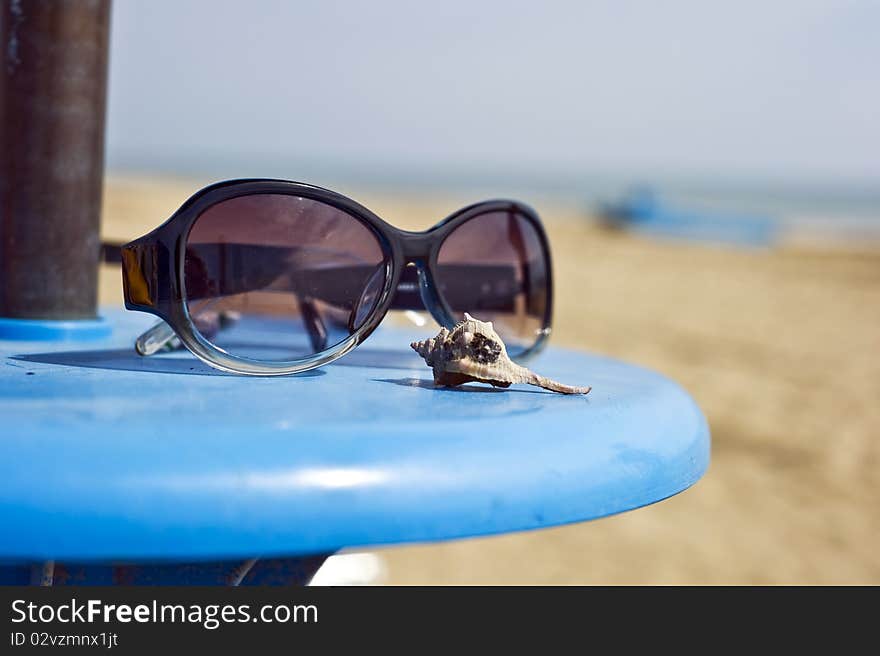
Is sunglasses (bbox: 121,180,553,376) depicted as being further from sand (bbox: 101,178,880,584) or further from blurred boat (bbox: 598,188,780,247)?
blurred boat (bbox: 598,188,780,247)

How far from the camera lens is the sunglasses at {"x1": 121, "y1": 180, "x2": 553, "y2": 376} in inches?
35.2

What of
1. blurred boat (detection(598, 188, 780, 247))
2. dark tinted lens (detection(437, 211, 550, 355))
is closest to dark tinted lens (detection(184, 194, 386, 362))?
dark tinted lens (detection(437, 211, 550, 355))

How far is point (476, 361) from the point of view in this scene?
3.05 feet

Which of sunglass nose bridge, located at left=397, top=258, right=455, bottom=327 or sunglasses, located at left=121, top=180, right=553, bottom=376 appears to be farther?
sunglass nose bridge, located at left=397, top=258, right=455, bottom=327

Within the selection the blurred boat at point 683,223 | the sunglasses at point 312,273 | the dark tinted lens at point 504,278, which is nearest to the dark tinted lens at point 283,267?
the sunglasses at point 312,273

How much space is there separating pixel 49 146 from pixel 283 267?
376 millimetres

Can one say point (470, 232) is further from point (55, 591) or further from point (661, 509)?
point (661, 509)

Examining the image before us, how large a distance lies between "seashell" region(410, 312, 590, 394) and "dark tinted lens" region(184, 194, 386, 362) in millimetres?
94

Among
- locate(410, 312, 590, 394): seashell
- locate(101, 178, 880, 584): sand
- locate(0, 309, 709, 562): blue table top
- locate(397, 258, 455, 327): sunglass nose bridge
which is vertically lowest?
locate(101, 178, 880, 584): sand

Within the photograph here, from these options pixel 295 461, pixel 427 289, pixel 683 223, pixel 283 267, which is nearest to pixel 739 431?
pixel 427 289

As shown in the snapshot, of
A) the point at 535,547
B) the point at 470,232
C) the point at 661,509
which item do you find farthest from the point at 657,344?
the point at 470,232

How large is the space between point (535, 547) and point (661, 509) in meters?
0.64

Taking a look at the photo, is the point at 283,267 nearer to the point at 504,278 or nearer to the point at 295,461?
the point at 504,278

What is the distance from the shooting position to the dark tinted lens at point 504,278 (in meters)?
1.13
